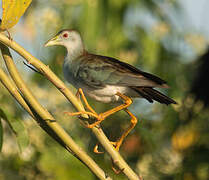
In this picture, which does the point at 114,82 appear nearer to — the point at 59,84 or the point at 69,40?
the point at 69,40

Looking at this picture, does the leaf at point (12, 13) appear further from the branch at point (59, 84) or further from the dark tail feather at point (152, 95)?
the dark tail feather at point (152, 95)

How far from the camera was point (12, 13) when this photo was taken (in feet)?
5.42

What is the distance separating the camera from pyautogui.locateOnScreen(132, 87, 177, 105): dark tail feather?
2.38 m

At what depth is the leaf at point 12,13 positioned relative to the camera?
5.39ft

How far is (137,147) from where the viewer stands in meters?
3.89

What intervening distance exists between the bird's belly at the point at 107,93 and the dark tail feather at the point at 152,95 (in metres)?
0.10

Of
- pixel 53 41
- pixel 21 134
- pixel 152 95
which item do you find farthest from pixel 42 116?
pixel 53 41

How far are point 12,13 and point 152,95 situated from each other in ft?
3.38

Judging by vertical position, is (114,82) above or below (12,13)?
below

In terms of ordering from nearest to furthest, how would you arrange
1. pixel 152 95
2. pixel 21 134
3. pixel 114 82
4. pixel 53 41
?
pixel 21 134
pixel 152 95
pixel 114 82
pixel 53 41

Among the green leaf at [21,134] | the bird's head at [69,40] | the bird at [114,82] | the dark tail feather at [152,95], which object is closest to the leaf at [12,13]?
the green leaf at [21,134]

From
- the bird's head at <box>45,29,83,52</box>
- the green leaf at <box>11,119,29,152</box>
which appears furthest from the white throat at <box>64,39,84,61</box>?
the green leaf at <box>11,119,29,152</box>

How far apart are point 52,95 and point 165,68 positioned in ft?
5.65

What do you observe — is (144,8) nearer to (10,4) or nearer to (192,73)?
(192,73)
